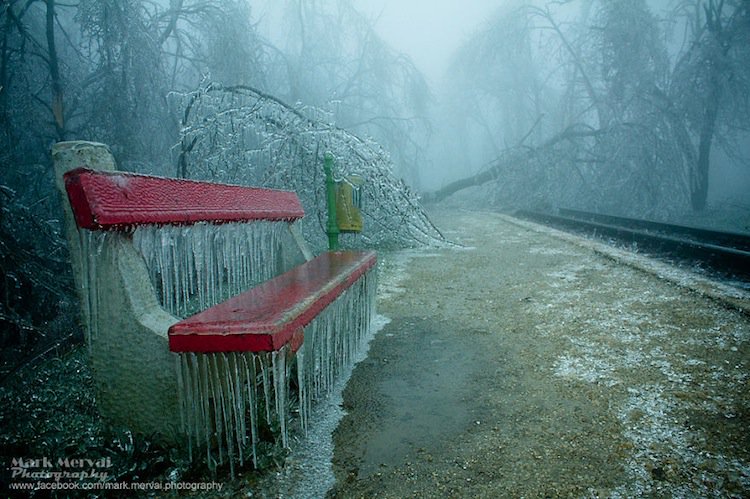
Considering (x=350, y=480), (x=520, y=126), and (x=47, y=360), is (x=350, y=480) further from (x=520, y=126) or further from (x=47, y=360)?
(x=520, y=126)

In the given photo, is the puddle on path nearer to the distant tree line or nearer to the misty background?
the misty background

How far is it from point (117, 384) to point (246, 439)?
1.72 ft

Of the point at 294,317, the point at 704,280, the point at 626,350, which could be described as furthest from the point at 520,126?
the point at 294,317

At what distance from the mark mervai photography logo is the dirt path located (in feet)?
2.77

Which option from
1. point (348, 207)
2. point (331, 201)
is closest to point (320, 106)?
point (348, 207)

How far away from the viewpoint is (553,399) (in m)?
2.17

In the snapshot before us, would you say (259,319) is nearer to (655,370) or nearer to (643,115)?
(655,370)

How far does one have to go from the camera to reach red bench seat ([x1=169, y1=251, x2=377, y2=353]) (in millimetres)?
1371

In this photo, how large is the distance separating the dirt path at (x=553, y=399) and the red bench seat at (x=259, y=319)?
626mm

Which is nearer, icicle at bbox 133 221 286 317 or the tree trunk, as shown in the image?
icicle at bbox 133 221 286 317

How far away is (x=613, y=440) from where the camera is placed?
1.80 m

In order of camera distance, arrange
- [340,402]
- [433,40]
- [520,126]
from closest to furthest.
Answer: [340,402]
[520,126]
[433,40]

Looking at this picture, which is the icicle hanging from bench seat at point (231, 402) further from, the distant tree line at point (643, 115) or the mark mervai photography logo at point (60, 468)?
the distant tree line at point (643, 115)

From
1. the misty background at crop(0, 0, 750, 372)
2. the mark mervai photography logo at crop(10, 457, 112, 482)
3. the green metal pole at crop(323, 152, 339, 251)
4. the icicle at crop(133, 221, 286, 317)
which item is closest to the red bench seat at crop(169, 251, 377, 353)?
the icicle at crop(133, 221, 286, 317)
